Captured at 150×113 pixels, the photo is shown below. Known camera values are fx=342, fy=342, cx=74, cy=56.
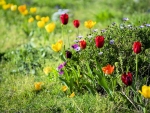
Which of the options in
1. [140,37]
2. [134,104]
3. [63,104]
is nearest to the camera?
[134,104]

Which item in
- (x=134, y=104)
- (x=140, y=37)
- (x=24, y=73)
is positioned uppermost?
(x=140, y=37)

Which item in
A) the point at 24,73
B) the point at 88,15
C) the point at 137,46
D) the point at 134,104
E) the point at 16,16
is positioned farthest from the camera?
the point at 88,15

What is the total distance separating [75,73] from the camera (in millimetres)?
4059

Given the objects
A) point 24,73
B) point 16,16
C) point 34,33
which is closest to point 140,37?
point 24,73

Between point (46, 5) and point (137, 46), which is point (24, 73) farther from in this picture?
point (46, 5)

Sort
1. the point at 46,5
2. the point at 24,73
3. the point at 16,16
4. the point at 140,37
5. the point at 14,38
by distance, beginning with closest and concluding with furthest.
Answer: the point at 140,37
the point at 24,73
the point at 14,38
the point at 16,16
the point at 46,5

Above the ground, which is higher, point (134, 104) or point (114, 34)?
point (114, 34)

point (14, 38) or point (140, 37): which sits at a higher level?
point (140, 37)

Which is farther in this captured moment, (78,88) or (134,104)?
(78,88)

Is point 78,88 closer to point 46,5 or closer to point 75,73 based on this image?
point 75,73

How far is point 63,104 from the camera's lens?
13.1 feet

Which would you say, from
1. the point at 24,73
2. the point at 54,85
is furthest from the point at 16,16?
the point at 54,85

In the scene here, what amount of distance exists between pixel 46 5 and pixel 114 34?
5.55 m

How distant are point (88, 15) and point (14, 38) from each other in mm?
2576
